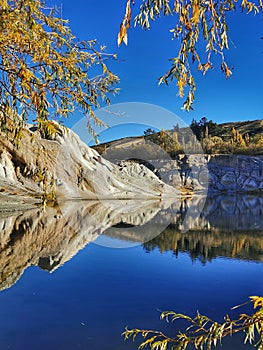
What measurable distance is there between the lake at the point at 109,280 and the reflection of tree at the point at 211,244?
3 centimetres

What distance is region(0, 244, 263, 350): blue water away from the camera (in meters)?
4.21

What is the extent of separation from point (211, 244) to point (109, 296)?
5647mm

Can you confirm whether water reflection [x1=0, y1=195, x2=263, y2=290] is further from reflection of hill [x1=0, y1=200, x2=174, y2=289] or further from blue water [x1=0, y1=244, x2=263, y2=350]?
blue water [x1=0, y1=244, x2=263, y2=350]

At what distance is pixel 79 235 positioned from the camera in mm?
11555

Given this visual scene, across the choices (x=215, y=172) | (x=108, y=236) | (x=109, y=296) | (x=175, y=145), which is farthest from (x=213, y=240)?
(x=175, y=145)

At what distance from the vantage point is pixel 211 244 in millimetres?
10531

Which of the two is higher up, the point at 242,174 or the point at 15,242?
the point at 242,174

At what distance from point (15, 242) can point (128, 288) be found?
4.41 meters

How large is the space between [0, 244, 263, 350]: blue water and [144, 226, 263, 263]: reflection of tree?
71cm

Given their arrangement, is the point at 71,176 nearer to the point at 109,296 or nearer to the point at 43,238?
the point at 43,238

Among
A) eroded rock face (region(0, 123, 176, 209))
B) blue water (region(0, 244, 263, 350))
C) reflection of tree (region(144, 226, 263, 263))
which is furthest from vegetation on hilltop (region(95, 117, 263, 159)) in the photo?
blue water (region(0, 244, 263, 350))

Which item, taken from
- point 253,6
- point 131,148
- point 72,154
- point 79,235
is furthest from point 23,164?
point 131,148

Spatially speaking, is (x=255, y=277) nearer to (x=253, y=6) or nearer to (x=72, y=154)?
(x=253, y=6)

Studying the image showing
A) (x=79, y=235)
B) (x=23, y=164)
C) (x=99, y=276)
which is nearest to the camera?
(x=99, y=276)
